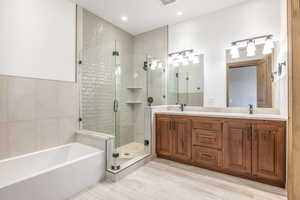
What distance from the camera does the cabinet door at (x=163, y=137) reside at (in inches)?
109

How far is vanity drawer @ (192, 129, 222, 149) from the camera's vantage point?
229 cm

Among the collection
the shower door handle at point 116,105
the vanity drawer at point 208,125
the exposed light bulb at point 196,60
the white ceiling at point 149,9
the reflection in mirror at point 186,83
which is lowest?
the vanity drawer at point 208,125

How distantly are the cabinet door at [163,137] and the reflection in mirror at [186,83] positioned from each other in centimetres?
Result: 64

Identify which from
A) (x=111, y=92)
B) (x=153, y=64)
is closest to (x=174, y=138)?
(x=111, y=92)

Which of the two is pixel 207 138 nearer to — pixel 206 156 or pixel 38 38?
pixel 206 156

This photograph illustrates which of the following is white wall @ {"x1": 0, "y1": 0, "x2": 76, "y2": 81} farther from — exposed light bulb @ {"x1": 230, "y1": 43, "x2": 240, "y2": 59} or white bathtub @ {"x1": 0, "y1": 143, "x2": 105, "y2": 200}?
exposed light bulb @ {"x1": 230, "y1": 43, "x2": 240, "y2": 59}

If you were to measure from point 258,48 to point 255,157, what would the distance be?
67.9 inches

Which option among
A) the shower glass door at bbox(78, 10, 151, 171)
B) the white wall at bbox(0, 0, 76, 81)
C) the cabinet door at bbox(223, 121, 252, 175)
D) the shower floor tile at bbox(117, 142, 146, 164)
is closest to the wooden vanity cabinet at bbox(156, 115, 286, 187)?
the cabinet door at bbox(223, 121, 252, 175)

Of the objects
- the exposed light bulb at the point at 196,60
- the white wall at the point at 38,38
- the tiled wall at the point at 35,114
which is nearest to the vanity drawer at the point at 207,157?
the exposed light bulb at the point at 196,60

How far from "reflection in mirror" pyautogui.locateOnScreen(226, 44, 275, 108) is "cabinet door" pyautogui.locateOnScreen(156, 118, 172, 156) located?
1158 millimetres

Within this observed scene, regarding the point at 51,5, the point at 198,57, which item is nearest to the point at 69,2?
the point at 51,5

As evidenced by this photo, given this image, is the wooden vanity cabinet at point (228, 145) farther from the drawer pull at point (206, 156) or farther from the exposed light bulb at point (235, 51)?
the exposed light bulb at point (235, 51)

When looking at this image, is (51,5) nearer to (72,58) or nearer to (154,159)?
(72,58)

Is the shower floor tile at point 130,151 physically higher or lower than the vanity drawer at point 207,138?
lower
